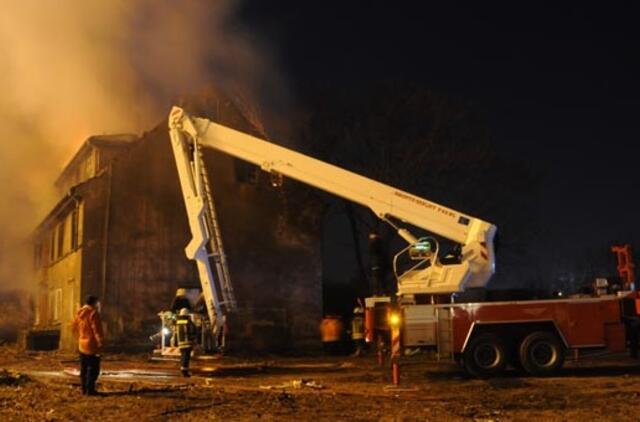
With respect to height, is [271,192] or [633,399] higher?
[271,192]

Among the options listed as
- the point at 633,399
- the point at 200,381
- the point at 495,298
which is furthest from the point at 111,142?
the point at 633,399

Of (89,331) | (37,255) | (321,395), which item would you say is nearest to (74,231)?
(37,255)

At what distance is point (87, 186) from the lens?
22875 mm

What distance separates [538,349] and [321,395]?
4801mm

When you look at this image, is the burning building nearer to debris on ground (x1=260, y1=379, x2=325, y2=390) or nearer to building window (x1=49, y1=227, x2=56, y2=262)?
building window (x1=49, y1=227, x2=56, y2=262)

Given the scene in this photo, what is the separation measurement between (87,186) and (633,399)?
16817mm

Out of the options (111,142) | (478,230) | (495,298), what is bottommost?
(495,298)

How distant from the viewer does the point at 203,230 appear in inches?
651

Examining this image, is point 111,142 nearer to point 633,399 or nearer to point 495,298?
point 495,298

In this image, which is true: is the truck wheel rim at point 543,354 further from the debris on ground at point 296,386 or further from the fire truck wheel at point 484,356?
the debris on ground at point 296,386

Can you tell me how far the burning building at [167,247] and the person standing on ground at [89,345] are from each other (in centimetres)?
984

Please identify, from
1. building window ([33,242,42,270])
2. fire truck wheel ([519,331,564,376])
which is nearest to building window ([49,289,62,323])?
building window ([33,242,42,270])

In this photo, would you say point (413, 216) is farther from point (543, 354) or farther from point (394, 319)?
point (543, 354)

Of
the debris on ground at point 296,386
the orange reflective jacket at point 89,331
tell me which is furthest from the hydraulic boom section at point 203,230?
the orange reflective jacket at point 89,331
